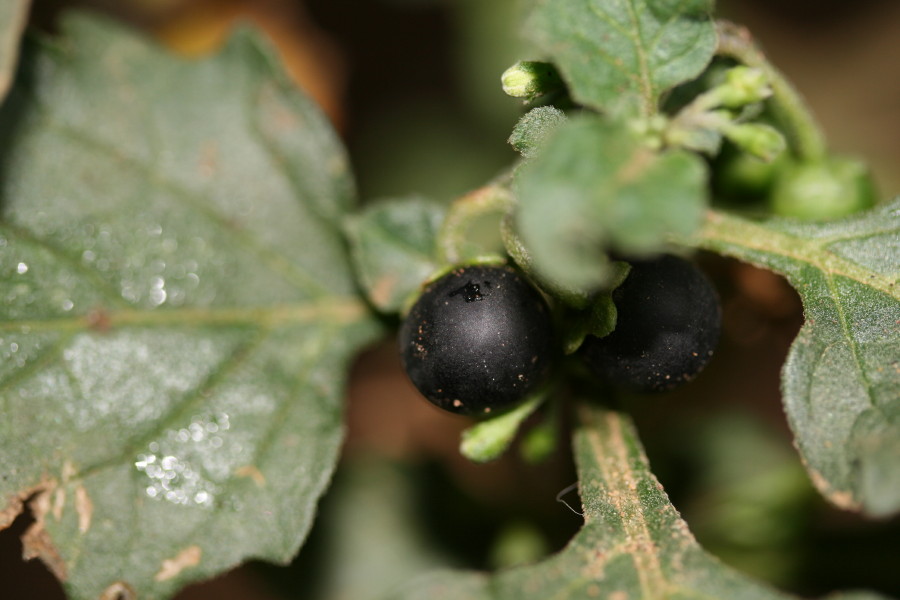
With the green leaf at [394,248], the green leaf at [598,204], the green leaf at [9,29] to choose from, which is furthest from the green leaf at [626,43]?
the green leaf at [9,29]

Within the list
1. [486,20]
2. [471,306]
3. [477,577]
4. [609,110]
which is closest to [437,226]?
[471,306]

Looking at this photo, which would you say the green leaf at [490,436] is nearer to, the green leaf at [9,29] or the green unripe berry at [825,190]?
the green unripe berry at [825,190]

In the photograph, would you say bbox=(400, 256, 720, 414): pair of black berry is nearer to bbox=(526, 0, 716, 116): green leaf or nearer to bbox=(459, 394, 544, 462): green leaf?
bbox=(459, 394, 544, 462): green leaf

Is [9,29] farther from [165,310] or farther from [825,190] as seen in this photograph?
[825,190]

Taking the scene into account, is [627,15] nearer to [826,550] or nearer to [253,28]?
[253,28]

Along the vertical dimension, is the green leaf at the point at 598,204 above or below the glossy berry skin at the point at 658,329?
above

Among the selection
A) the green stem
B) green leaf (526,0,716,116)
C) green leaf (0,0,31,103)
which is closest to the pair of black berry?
green leaf (526,0,716,116)
